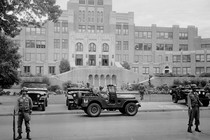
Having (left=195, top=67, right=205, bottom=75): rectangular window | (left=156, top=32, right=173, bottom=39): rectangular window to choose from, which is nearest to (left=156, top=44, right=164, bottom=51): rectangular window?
(left=156, top=32, right=173, bottom=39): rectangular window

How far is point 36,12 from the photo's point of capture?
16375 millimetres

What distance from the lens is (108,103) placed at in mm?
17562

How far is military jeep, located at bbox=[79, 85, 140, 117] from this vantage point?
17.2 m

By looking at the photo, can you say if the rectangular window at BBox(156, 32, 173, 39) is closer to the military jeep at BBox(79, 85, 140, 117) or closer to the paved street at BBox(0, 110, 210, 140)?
the military jeep at BBox(79, 85, 140, 117)

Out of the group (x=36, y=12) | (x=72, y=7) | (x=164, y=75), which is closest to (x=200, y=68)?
(x=164, y=75)

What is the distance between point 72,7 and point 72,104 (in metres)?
62.8

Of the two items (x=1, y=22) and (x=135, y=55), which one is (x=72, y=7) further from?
(x=1, y=22)

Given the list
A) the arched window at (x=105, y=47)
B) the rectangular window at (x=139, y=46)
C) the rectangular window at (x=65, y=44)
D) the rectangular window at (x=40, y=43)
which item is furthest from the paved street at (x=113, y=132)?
the rectangular window at (x=139, y=46)

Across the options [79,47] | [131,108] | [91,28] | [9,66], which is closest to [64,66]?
Result: [79,47]

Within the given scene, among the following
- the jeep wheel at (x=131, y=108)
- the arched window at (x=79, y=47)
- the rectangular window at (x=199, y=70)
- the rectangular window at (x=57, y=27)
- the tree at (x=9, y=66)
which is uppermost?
the rectangular window at (x=57, y=27)

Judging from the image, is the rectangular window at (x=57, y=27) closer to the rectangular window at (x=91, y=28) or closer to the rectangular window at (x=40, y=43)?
the rectangular window at (x=40, y=43)

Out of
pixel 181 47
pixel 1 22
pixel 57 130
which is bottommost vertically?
pixel 57 130

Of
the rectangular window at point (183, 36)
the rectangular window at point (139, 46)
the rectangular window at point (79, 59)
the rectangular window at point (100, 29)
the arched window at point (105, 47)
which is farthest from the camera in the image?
the rectangular window at point (183, 36)

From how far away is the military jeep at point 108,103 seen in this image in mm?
17234
